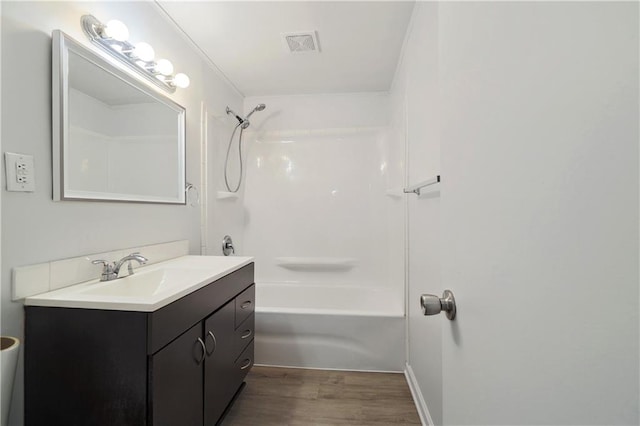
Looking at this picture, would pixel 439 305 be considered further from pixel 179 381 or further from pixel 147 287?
pixel 147 287

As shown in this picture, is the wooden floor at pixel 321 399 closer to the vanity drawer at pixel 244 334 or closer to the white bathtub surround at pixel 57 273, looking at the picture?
the vanity drawer at pixel 244 334

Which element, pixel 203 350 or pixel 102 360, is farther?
pixel 203 350

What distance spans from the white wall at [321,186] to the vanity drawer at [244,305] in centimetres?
121

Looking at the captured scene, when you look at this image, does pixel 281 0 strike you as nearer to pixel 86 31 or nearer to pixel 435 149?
pixel 86 31

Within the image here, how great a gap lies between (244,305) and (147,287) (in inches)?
21.0

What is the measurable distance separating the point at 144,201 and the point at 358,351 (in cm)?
175

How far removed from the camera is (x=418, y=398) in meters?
1.67

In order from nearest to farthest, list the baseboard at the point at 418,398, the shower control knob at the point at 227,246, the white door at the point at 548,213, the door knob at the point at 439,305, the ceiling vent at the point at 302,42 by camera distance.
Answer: the white door at the point at 548,213
the door knob at the point at 439,305
the baseboard at the point at 418,398
the ceiling vent at the point at 302,42
the shower control knob at the point at 227,246

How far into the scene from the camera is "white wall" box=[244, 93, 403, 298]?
9.40 feet

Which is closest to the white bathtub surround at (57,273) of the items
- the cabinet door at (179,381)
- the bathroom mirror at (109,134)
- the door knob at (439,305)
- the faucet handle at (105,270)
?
the faucet handle at (105,270)

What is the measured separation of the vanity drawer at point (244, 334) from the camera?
61.2 inches

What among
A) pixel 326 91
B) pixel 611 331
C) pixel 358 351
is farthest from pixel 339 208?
pixel 611 331

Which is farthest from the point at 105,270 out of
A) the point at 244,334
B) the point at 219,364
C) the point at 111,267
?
the point at 244,334

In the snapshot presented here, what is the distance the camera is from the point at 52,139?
1.05 metres
